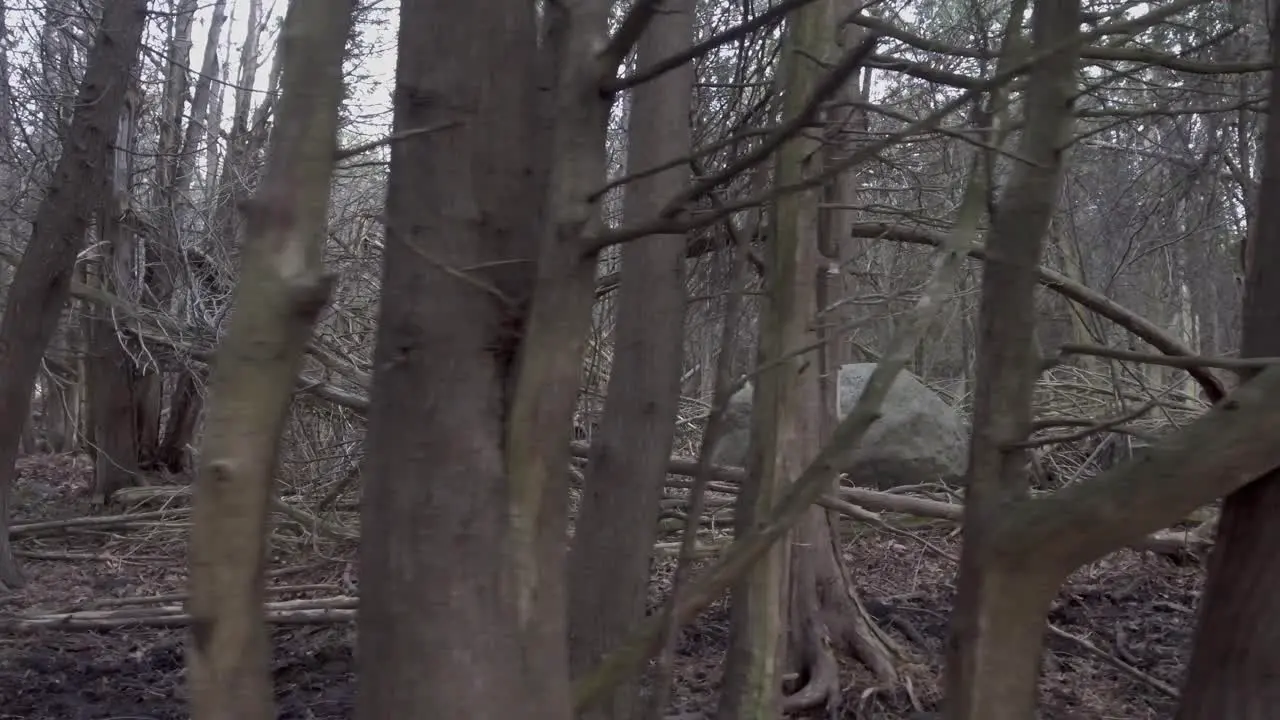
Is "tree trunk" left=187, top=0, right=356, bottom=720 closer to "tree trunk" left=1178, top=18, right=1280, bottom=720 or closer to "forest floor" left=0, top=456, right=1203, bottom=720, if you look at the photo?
"tree trunk" left=1178, top=18, right=1280, bottom=720

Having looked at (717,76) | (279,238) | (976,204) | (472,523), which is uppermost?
(717,76)

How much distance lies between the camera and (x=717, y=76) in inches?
253

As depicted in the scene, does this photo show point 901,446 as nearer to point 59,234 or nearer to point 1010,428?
point 1010,428

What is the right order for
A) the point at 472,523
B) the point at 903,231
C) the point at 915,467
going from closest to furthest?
1. the point at 472,523
2. the point at 903,231
3. the point at 915,467

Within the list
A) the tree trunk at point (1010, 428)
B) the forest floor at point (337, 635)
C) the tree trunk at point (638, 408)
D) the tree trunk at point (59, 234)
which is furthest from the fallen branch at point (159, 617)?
the tree trunk at point (1010, 428)

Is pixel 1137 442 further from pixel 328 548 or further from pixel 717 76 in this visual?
pixel 328 548

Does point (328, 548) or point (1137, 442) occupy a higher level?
point (1137, 442)

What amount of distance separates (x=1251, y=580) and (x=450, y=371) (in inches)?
93.1

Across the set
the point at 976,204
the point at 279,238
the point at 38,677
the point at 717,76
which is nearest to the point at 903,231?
the point at 717,76

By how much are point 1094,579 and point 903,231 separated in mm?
3883

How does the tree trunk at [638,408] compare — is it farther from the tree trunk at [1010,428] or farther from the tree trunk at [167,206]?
the tree trunk at [167,206]

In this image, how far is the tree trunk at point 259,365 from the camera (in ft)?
6.20

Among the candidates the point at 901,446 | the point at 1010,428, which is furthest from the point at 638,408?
the point at 901,446

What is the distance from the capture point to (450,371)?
240 cm
